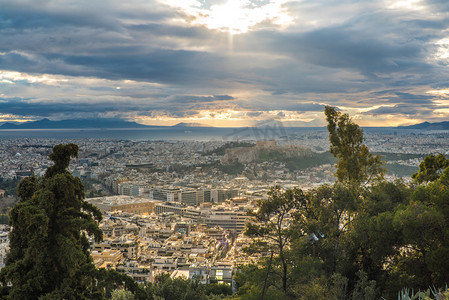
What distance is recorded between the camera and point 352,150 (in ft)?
28.7

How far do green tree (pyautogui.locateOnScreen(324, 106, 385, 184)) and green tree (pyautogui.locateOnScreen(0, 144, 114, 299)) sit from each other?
5888 mm

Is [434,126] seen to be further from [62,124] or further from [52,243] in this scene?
[62,124]

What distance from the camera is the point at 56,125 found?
446 ft

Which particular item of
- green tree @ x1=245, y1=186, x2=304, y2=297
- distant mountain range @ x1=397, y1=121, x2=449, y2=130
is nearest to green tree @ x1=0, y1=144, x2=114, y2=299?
green tree @ x1=245, y1=186, x2=304, y2=297

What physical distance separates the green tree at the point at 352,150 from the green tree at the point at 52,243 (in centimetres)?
589

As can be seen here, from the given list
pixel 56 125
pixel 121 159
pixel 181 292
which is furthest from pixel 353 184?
pixel 56 125

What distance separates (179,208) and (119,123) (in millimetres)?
159209

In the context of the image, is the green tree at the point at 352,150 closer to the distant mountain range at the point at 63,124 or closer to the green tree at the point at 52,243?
the green tree at the point at 52,243

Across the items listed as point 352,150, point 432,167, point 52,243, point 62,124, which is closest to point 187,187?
point 352,150

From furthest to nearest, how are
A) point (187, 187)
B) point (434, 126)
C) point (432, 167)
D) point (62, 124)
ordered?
point (62, 124), point (434, 126), point (187, 187), point (432, 167)

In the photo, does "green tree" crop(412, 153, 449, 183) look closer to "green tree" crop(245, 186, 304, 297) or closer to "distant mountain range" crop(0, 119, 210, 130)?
"green tree" crop(245, 186, 304, 297)

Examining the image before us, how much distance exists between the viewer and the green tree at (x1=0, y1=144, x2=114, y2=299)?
4105 mm

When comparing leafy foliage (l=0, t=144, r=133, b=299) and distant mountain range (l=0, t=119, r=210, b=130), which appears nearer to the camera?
leafy foliage (l=0, t=144, r=133, b=299)

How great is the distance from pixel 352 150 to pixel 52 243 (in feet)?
21.1
